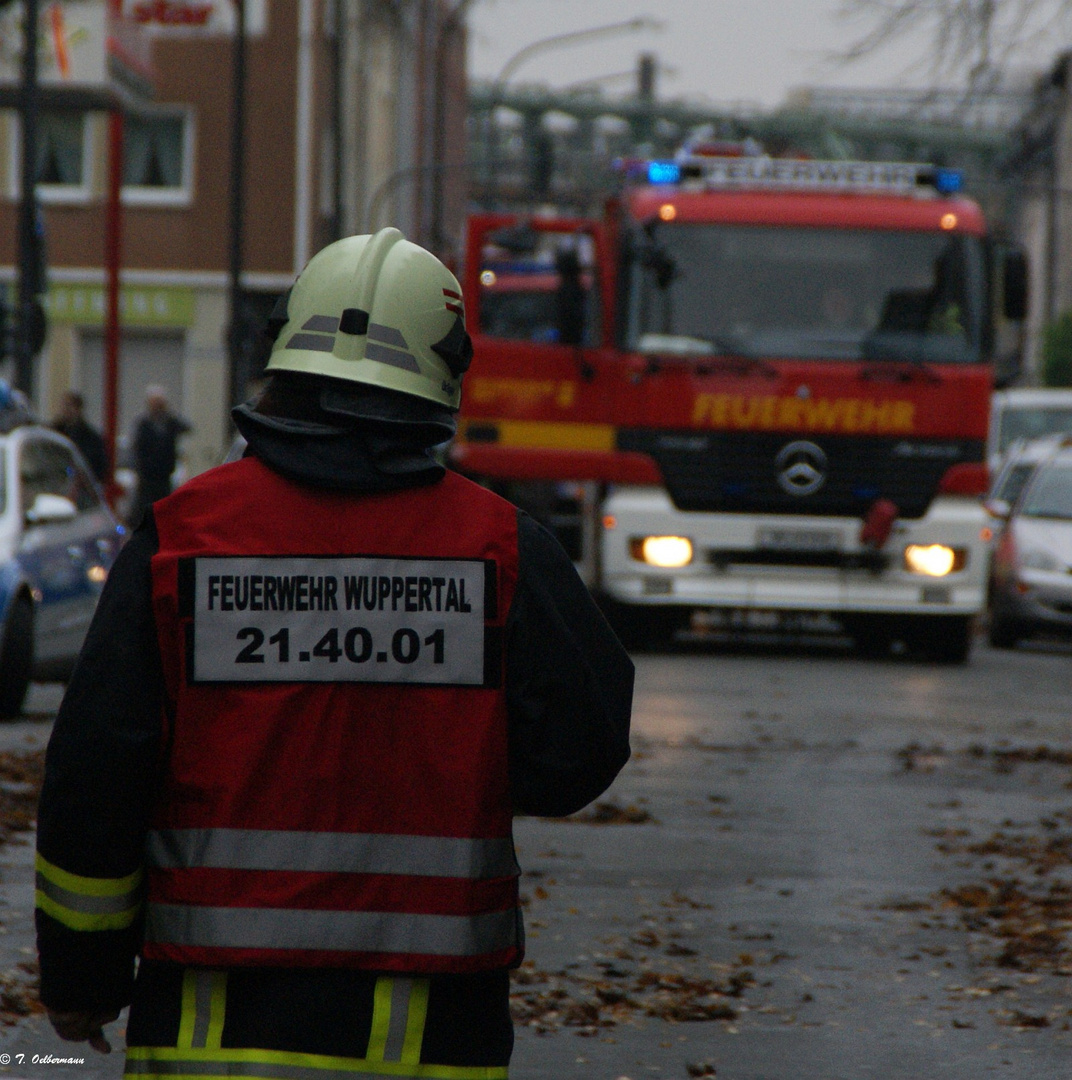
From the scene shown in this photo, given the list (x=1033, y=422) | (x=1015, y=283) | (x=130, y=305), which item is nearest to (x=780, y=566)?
(x=1015, y=283)

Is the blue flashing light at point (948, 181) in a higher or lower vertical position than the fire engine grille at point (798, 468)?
higher

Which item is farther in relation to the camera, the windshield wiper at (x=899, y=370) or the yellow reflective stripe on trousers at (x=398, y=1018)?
the windshield wiper at (x=899, y=370)

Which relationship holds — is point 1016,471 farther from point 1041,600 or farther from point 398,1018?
point 398,1018

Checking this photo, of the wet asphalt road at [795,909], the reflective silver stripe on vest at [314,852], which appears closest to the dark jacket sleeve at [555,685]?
the reflective silver stripe on vest at [314,852]

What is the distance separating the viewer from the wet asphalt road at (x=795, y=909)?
18.9ft

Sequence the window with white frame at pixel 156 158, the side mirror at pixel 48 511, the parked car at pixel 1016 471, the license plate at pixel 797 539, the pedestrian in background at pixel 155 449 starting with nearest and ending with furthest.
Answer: the side mirror at pixel 48 511
the license plate at pixel 797 539
the parked car at pixel 1016 471
the pedestrian in background at pixel 155 449
the window with white frame at pixel 156 158

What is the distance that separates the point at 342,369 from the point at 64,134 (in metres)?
39.0

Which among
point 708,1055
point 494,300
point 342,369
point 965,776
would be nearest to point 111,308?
point 494,300

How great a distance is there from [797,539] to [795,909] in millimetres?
9142

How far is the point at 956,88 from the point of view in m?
14.7

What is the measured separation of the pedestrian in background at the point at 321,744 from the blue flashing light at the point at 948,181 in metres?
14.5

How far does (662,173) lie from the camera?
55.1 ft

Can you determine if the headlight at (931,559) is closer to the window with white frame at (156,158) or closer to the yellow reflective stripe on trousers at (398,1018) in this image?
the yellow reflective stripe on trousers at (398,1018)

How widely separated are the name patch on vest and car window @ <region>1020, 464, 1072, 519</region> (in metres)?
17.9
